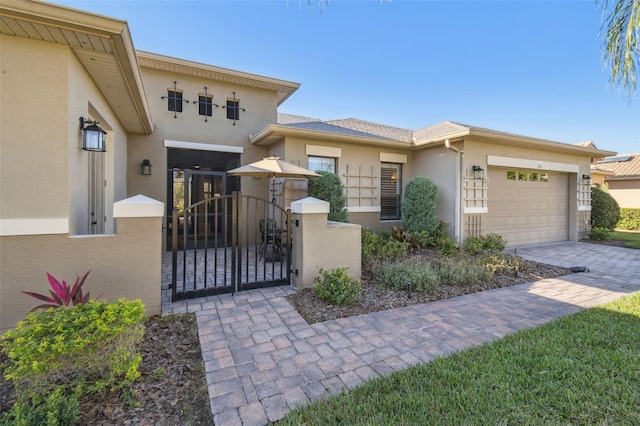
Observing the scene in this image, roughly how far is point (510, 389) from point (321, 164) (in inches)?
→ 282

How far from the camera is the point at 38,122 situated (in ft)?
11.1

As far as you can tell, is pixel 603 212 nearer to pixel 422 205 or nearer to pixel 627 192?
pixel 422 205

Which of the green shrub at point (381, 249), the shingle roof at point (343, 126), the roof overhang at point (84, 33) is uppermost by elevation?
the shingle roof at point (343, 126)

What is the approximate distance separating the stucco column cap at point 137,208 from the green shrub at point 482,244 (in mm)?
7701

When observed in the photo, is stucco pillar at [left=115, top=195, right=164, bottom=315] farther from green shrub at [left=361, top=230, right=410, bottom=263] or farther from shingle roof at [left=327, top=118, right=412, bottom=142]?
shingle roof at [left=327, top=118, right=412, bottom=142]

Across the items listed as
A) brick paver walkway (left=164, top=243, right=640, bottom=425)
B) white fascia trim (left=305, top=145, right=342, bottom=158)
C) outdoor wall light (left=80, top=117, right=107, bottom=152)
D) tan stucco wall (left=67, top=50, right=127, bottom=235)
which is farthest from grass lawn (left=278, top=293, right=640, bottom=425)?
white fascia trim (left=305, top=145, right=342, bottom=158)

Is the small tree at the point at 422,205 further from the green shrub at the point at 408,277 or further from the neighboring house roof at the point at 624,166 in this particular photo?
the neighboring house roof at the point at 624,166

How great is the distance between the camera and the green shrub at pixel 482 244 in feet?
26.3

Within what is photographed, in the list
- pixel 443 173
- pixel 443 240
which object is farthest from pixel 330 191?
pixel 443 173

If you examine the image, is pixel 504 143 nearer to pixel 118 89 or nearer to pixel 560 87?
pixel 560 87

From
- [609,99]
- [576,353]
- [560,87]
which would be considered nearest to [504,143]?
[560,87]

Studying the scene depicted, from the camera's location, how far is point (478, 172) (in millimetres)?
8461

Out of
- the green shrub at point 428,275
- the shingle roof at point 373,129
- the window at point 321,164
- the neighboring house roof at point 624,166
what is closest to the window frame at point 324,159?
the window at point 321,164

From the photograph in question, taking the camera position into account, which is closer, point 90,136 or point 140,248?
point 140,248
